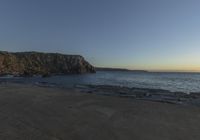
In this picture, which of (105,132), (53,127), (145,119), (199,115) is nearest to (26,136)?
(53,127)

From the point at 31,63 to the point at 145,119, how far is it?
11440cm

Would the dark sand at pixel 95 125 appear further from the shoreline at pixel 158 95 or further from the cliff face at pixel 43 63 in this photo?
the cliff face at pixel 43 63

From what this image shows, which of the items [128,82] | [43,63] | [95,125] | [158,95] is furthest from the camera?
[43,63]

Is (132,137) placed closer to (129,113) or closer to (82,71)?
(129,113)

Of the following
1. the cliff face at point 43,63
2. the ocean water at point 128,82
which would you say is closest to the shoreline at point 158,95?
the ocean water at point 128,82

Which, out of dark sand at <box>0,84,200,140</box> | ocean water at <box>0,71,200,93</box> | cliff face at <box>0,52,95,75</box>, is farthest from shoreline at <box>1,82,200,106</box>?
cliff face at <box>0,52,95,75</box>

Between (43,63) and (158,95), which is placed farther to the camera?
(43,63)

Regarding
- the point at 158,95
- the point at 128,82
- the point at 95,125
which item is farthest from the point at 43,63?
the point at 95,125

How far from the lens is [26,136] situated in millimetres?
6043

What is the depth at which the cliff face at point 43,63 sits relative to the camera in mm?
97562

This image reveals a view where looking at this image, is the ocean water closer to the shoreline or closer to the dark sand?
the shoreline

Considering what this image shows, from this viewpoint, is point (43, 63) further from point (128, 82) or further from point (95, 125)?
point (95, 125)

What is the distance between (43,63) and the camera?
121875 millimetres

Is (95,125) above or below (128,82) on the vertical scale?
above
